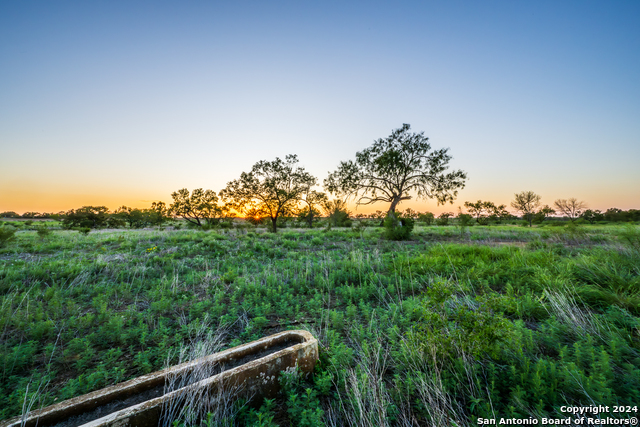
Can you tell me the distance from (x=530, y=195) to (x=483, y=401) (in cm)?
7427

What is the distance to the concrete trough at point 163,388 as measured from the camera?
184cm

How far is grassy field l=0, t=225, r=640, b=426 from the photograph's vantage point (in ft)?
7.11

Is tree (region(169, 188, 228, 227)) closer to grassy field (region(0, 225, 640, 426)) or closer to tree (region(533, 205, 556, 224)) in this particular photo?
grassy field (region(0, 225, 640, 426))

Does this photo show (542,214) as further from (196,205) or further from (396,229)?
(196,205)

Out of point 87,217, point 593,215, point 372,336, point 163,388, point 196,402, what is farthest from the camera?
point 593,215

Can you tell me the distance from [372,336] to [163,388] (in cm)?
266

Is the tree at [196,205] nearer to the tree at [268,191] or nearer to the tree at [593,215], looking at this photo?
the tree at [268,191]

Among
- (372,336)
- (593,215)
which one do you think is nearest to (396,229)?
(372,336)

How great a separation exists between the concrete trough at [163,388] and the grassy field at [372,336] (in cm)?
17

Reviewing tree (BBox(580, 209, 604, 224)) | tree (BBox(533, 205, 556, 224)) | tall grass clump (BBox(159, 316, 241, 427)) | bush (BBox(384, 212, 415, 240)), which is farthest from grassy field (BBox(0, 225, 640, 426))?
tree (BBox(580, 209, 604, 224))

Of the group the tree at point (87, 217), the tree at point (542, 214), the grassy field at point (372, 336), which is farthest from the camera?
the tree at point (542, 214)

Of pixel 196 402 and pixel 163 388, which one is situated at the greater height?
pixel 196 402

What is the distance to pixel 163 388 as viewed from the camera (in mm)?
2355

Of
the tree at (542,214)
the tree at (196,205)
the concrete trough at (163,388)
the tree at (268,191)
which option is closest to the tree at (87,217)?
the tree at (196,205)
